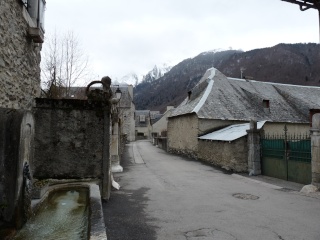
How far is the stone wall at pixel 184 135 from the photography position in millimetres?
22688

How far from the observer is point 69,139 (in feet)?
23.2

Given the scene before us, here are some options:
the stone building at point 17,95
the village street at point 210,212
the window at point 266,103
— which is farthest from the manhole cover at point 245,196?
the window at point 266,103

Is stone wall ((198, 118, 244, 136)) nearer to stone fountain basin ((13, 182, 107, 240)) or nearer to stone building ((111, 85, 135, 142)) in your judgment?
stone fountain basin ((13, 182, 107, 240))

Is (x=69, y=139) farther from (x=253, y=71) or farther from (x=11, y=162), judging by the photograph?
(x=253, y=71)

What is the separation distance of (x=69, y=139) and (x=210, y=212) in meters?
3.70

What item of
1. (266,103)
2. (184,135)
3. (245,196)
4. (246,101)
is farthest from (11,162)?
(266,103)

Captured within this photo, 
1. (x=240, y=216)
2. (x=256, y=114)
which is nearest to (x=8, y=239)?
(x=240, y=216)

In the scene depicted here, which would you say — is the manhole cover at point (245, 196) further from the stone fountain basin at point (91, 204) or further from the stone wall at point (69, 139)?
the stone fountain basin at point (91, 204)

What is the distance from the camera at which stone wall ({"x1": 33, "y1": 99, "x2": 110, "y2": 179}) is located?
22.9ft

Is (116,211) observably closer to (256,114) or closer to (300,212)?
(300,212)

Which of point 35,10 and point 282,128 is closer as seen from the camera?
point 35,10

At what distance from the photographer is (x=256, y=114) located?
2411 cm

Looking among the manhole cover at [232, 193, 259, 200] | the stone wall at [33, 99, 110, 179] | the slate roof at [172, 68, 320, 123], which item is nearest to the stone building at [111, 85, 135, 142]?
the slate roof at [172, 68, 320, 123]

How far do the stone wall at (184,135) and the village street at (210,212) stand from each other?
38.9ft
